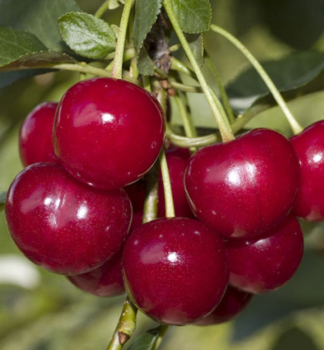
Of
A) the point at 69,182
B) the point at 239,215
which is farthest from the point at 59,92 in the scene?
the point at 239,215

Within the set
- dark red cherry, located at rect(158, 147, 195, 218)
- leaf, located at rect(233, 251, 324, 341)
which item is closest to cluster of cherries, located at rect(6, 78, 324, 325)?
dark red cherry, located at rect(158, 147, 195, 218)

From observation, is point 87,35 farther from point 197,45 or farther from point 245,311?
point 245,311

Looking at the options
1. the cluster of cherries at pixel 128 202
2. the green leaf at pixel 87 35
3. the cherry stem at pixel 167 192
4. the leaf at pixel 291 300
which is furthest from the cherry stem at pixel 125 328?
the leaf at pixel 291 300

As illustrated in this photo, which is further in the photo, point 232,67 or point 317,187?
point 232,67

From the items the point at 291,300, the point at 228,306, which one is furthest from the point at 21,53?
the point at 291,300

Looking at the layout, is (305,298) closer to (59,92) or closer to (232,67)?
(232,67)
